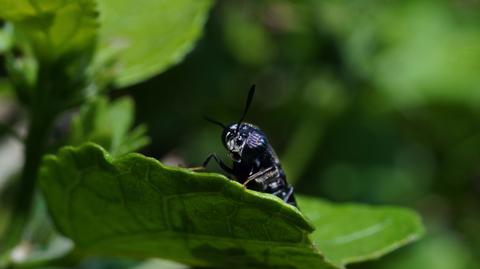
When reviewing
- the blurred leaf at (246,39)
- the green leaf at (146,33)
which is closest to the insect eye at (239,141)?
the green leaf at (146,33)

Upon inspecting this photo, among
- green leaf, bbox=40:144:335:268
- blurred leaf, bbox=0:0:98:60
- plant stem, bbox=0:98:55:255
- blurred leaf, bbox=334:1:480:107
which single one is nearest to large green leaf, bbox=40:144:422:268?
green leaf, bbox=40:144:335:268

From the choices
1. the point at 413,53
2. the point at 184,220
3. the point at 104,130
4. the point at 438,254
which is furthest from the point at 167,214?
the point at 413,53

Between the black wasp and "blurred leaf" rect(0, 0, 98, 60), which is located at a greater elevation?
"blurred leaf" rect(0, 0, 98, 60)

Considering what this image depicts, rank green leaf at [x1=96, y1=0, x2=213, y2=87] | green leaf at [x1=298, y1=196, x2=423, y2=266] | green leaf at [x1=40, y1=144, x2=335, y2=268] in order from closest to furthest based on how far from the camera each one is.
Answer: green leaf at [x1=40, y1=144, x2=335, y2=268]
green leaf at [x1=298, y1=196, x2=423, y2=266]
green leaf at [x1=96, y1=0, x2=213, y2=87]

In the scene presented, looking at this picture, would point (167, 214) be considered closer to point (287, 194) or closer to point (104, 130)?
point (104, 130)

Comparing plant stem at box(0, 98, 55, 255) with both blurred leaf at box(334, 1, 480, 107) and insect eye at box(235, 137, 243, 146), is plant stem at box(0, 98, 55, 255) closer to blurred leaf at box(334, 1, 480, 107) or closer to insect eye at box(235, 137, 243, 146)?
insect eye at box(235, 137, 243, 146)

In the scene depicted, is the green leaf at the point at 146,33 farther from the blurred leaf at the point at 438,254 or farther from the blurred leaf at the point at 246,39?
the blurred leaf at the point at 438,254
